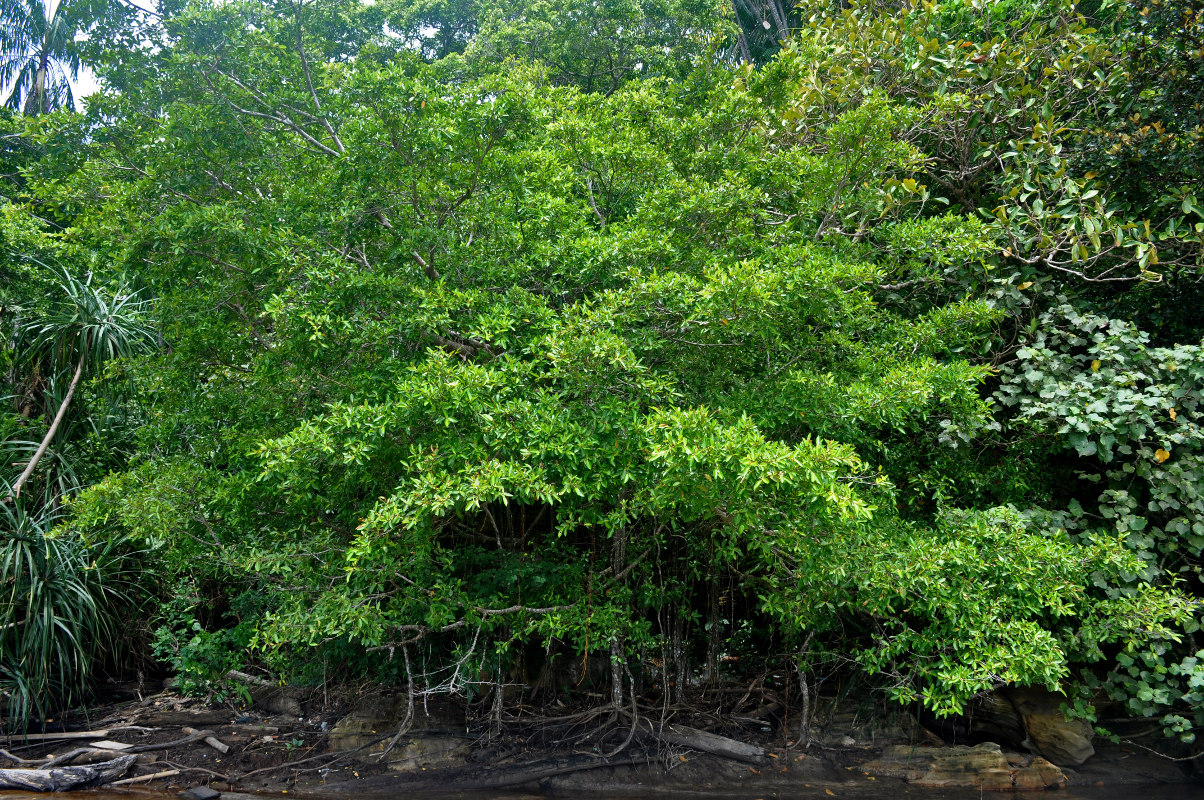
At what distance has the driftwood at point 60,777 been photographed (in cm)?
605

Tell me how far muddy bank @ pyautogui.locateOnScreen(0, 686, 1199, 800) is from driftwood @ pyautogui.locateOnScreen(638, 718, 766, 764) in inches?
0.4

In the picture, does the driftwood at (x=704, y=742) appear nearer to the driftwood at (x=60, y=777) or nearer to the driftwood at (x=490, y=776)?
the driftwood at (x=490, y=776)

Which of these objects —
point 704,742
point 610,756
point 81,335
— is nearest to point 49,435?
point 81,335

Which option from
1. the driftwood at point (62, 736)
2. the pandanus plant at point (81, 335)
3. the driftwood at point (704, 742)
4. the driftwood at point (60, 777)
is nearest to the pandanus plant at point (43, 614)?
the driftwood at point (62, 736)

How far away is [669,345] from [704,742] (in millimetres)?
3498

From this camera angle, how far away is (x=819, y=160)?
5906 mm

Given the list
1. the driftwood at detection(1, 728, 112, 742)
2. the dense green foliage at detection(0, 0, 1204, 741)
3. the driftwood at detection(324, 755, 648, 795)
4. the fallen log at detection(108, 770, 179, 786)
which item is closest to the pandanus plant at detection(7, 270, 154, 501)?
the dense green foliage at detection(0, 0, 1204, 741)

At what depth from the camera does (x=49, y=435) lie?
25.0 ft

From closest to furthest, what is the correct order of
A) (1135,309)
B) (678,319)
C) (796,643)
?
(678,319) → (1135,309) → (796,643)

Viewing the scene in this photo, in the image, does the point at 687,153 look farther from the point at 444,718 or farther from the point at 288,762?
the point at 288,762

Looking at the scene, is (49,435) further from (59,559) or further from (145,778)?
(145,778)

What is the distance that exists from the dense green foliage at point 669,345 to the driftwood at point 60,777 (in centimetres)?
149

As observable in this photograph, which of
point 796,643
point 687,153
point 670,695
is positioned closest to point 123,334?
point 687,153

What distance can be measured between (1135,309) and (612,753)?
542 centimetres
